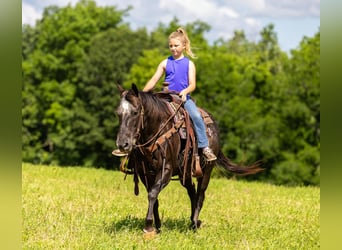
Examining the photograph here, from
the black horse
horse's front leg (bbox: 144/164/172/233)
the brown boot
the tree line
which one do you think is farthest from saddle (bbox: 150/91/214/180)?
the tree line

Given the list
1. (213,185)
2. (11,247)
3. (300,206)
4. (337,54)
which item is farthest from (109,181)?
(337,54)

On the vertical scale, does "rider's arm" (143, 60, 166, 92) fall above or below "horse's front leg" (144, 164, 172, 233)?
above

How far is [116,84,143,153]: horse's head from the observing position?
6.50 meters

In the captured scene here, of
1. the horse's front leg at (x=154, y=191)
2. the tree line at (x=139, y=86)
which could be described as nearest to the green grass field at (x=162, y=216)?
the horse's front leg at (x=154, y=191)

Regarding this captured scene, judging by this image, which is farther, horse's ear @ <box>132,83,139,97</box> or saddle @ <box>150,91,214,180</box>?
saddle @ <box>150,91,214,180</box>

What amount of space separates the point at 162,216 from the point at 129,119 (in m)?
3.10

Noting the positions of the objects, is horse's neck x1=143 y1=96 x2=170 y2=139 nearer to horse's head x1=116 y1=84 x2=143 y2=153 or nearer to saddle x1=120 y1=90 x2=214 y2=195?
saddle x1=120 y1=90 x2=214 y2=195

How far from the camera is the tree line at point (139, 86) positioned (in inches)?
1784

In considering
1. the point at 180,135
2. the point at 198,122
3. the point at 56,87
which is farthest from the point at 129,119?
the point at 56,87

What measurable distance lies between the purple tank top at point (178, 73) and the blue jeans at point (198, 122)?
31cm

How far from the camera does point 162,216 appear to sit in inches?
364

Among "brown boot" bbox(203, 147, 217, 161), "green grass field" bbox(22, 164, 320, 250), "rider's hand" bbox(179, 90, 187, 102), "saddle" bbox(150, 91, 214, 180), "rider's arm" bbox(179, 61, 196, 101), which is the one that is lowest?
"green grass field" bbox(22, 164, 320, 250)

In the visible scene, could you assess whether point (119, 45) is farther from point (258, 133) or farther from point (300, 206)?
point (300, 206)

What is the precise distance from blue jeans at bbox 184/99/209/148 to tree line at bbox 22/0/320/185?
34.9 meters
